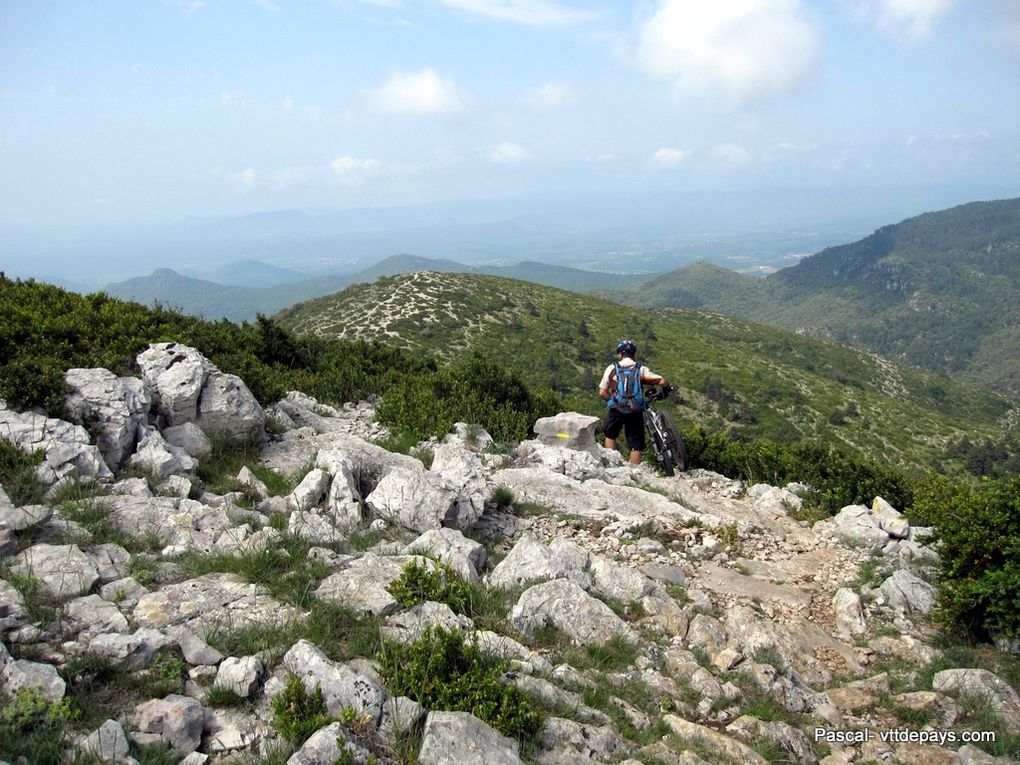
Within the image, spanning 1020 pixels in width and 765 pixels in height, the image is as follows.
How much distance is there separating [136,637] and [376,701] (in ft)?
5.72

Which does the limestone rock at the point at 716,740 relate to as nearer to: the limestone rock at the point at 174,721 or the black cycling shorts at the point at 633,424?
the limestone rock at the point at 174,721

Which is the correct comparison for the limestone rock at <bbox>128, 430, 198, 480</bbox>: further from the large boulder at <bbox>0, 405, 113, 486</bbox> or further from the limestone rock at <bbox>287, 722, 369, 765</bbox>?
the limestone rock at <bbox>287, 722, 369, 765</bbox>

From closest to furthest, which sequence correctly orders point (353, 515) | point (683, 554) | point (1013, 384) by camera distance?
1. point (353, 515)
2. point (683, 554)
3. point (1013, 384)

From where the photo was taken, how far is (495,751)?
3.55m

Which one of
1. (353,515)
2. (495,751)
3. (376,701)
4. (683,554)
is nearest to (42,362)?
(353,515)

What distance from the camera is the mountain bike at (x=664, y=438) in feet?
36.8

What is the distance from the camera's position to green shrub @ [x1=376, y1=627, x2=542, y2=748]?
377 cm

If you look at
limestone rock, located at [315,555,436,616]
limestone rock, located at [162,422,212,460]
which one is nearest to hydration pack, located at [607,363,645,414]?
limestone rock, located at [315,555,436,616]

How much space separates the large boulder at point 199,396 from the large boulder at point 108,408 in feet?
1.40

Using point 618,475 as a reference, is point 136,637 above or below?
above

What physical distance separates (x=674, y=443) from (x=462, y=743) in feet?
28.0

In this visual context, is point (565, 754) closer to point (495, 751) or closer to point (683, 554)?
point (495, 751)

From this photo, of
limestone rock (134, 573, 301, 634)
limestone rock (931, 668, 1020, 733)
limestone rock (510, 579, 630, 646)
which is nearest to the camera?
limestone rock (134, 573, 301, 634)

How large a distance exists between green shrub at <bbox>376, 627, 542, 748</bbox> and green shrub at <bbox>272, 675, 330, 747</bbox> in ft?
1.69
